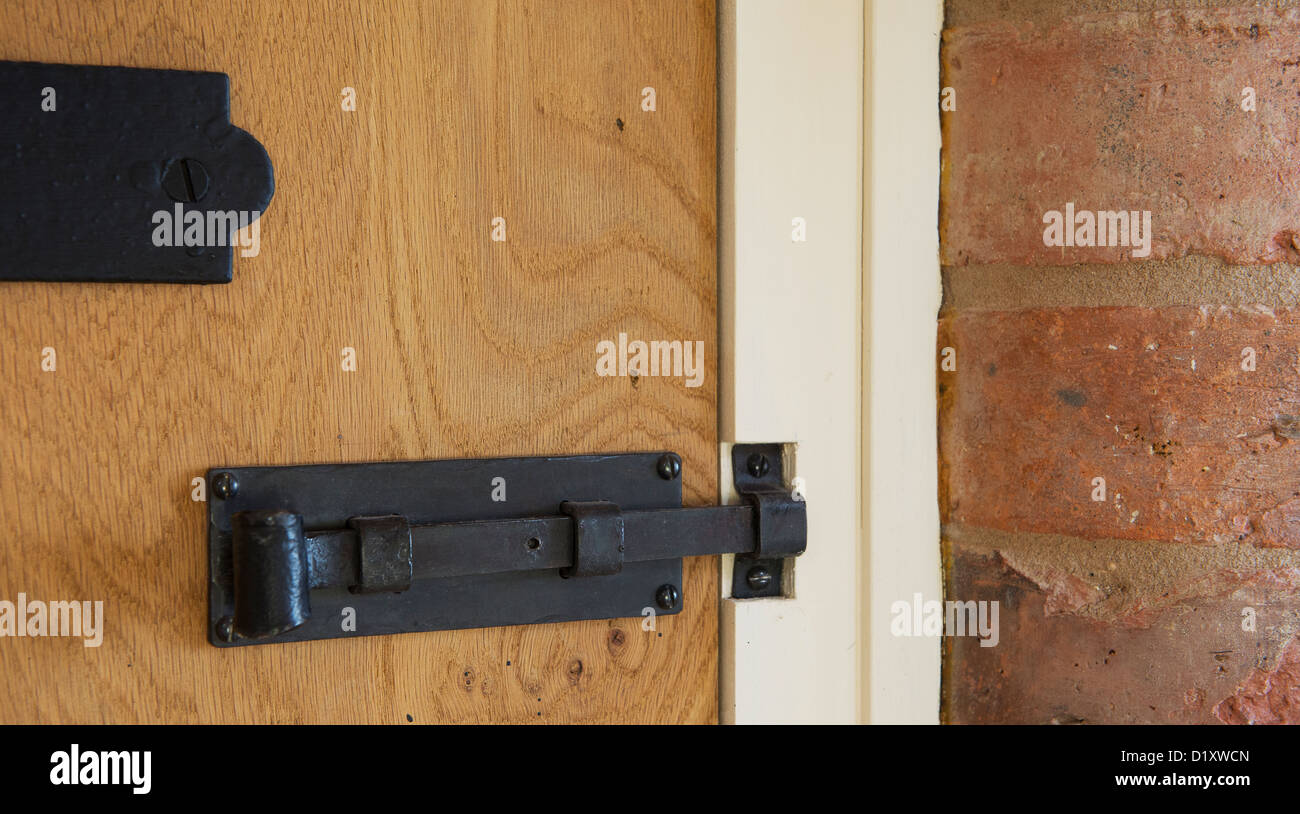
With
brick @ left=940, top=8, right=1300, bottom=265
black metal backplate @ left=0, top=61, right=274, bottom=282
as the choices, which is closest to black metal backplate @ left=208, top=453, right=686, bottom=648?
black metal backplate @ left=0, top=61, right=274, bottom=282

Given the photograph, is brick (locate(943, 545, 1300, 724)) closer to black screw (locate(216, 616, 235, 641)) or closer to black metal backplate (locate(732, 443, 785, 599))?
black metal backplate (locate(732, 443, 785, 599))

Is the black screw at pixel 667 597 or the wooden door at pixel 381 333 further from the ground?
the wooden door at pixel 381 333

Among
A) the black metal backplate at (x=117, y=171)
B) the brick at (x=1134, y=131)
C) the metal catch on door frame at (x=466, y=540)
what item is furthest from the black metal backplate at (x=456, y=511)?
the brick at (x=1134, y=131)

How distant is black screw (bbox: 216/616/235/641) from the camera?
0.52 m

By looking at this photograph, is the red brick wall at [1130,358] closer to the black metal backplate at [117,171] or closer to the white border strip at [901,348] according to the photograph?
the white border strip at [901,348]

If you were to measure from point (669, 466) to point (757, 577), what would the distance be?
0.09 m

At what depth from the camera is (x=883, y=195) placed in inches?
23.4

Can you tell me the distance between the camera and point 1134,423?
55 centimetres

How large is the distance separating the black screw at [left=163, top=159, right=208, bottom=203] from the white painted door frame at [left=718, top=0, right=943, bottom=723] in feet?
1.00

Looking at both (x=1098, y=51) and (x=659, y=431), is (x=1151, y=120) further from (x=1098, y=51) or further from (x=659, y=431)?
(x=659, y=431)

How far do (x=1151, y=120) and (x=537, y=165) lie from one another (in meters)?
0.36

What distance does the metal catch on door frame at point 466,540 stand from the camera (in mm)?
Result: 503

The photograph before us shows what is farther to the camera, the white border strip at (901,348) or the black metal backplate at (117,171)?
the white border strip at (901,348)
